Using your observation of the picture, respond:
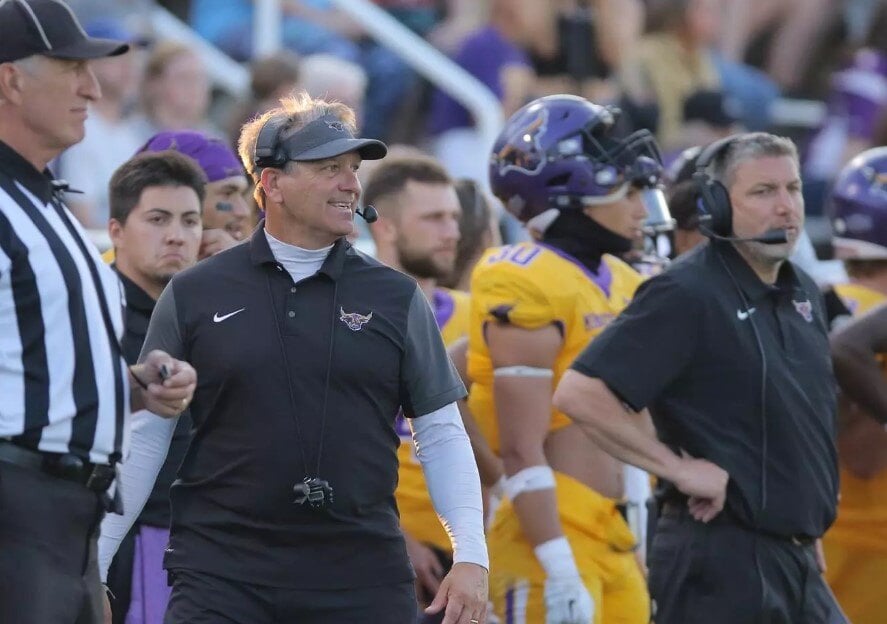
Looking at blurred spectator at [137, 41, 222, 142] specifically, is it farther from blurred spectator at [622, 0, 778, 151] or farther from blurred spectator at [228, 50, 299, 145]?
blurred spectator at [622, 0, 778, 151]

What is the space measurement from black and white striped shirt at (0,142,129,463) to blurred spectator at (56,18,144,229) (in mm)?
4404

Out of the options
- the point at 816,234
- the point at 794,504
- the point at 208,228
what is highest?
the point at 208,228

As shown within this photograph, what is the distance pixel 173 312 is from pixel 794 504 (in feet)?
6.64

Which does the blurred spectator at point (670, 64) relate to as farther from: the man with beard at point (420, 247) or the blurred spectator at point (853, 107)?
the man with beard at point (420, 247)

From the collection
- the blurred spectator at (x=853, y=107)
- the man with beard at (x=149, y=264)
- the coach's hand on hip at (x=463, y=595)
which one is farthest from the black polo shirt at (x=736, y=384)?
the blurred spectator at (x=853, y=107)

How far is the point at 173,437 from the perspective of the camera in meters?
6.06

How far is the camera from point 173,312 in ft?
17.1

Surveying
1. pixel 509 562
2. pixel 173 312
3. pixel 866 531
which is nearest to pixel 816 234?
pixel 866 531

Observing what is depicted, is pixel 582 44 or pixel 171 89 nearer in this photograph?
pixel 171 89

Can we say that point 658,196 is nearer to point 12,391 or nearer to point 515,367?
point 515,367

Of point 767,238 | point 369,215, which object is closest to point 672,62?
point 767,238

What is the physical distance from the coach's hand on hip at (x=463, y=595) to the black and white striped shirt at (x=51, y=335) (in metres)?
0.95

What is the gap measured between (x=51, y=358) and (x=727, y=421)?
2.24m

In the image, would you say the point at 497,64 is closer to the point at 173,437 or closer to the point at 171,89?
the point at 171,89
